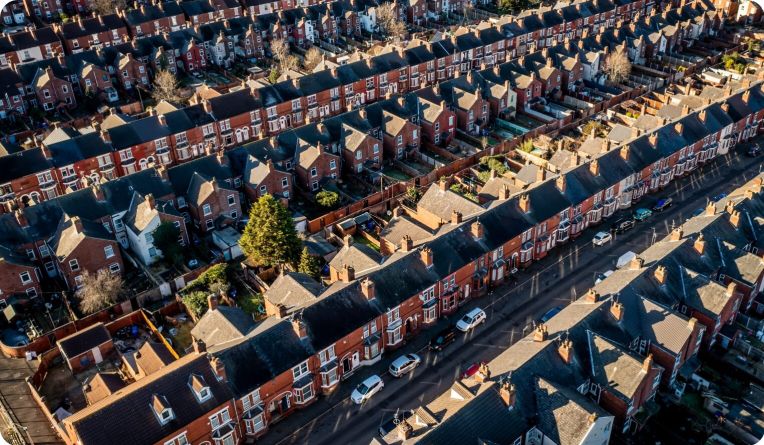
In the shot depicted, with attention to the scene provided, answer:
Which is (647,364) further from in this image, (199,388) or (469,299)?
(199,388)

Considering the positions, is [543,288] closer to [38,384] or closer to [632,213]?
[632,213]

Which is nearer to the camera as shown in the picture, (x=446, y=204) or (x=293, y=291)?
(x=293, y=291)

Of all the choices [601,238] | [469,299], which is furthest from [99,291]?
[601,238]

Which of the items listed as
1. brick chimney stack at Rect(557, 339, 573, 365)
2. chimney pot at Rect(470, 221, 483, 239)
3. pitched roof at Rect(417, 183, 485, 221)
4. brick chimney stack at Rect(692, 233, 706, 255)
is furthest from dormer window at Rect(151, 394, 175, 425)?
brick chimney stack at Rect(692, 233, 706, 255)

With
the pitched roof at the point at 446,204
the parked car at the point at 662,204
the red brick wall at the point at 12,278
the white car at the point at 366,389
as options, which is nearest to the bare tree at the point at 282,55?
the pitched roof at the point at 446,204

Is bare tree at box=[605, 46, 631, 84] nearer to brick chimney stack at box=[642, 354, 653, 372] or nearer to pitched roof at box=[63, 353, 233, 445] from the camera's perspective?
brick chimney stack at box=[642, 354, 653, 372]

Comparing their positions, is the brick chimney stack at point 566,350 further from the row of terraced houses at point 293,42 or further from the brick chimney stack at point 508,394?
the row of terraced houses at point 293,42
